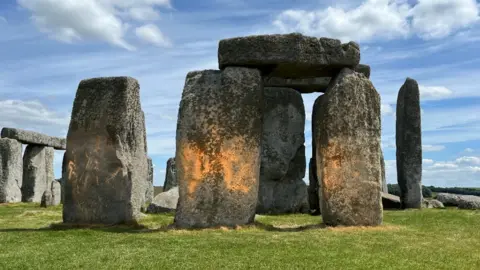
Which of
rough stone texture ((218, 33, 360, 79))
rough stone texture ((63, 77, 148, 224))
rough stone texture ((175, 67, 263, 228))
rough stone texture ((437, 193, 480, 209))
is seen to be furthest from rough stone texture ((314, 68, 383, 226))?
rough stone texture ((437, 193, 480, 209))

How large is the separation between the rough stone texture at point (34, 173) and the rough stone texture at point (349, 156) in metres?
17.2

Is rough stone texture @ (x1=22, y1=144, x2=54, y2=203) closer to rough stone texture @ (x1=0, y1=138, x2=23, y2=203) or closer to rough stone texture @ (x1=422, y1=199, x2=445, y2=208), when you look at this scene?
rough stone texture @ (x1=0, y1=138, x2=23, y2=203)

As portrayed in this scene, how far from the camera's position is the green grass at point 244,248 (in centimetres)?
749

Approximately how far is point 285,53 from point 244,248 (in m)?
4.38

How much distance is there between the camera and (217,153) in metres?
10.7

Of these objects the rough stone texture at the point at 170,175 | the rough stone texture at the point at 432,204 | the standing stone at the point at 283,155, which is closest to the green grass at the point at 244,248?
the standing stone at the point at 283,155

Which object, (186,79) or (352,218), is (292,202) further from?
(186,79)

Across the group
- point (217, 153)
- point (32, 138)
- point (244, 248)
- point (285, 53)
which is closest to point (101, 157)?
point (217, 153)

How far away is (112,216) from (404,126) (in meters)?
11.8

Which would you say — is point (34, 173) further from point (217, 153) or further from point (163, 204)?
point (217, 153)

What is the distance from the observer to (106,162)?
38.9ft

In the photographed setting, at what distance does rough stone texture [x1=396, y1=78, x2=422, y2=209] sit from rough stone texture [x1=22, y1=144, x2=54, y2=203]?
50.5 ft

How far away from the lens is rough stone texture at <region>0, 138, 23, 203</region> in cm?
2320

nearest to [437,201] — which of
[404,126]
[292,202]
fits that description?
[404,126]
